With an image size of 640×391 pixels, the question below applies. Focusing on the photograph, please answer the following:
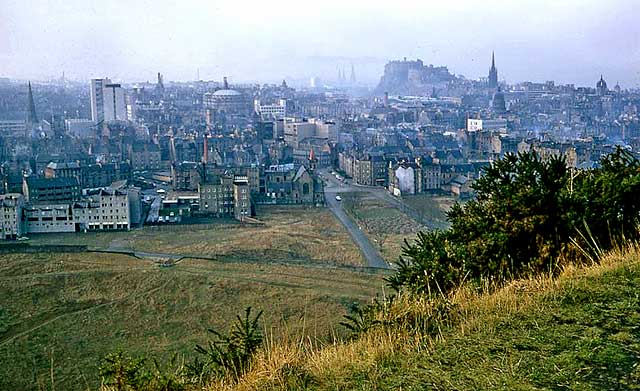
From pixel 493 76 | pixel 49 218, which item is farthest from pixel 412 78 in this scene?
pixel 49 218

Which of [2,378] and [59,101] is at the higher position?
[59,101]

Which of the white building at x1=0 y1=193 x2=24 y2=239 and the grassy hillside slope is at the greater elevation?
the grassy hillside slope

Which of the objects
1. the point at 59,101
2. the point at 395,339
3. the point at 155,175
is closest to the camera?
the point at 395,339

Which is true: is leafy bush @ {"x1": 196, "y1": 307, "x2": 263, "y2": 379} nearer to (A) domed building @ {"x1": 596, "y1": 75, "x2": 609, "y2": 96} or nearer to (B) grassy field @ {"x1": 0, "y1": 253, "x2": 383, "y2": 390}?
(B) grassy field @ {"x1": 0, "y1": 253, "x2": 383, "y2": 390}

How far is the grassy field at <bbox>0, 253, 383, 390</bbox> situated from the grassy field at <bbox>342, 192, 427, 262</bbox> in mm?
1027

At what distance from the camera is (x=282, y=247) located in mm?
6125

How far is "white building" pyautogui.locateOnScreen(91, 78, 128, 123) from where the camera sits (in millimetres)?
21109

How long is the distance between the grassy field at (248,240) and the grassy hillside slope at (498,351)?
13.7 ft

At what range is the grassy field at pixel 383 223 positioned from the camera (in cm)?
614

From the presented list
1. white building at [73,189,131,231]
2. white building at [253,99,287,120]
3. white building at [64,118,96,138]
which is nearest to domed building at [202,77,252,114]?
white building at [253,99,287,120]

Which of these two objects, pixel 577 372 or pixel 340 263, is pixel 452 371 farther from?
pixel 340 263

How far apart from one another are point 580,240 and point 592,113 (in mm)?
19380

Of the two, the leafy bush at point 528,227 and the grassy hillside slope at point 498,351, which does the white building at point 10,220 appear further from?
the grassy hillside slope at point 498,351

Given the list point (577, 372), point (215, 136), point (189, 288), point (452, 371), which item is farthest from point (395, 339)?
point (215, 136)
